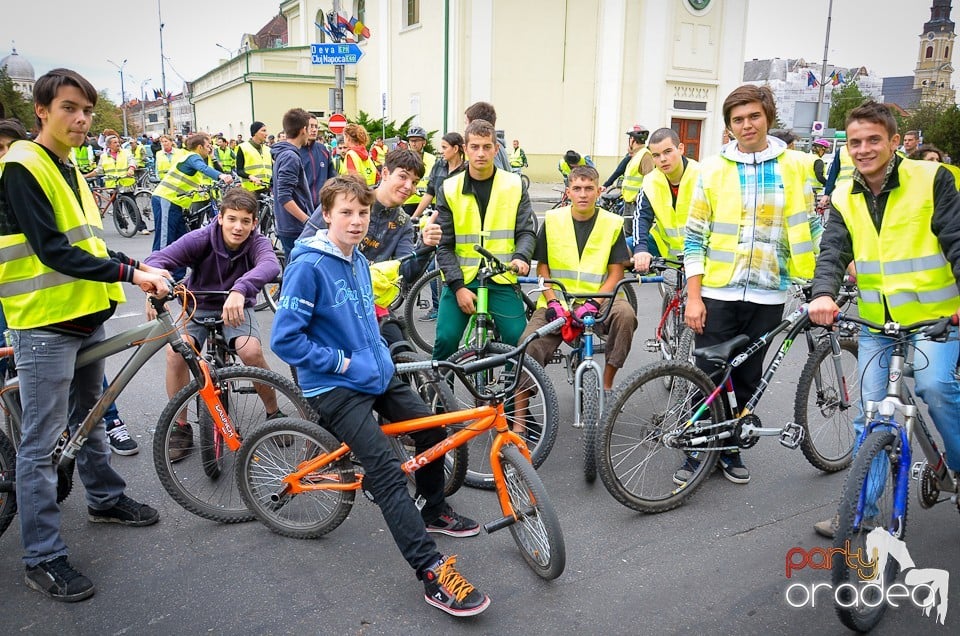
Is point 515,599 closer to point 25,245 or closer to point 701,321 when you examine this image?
point 701,321

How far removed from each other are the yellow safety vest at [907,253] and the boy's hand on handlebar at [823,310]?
1.04 ft

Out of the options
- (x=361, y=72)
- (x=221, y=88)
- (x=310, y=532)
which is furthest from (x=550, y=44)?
(x=310, y=532)

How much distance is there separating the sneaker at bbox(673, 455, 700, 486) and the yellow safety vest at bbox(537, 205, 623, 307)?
133 cm

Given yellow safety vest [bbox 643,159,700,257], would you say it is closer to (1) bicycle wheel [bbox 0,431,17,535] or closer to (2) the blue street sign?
(1) bicycle wheel [bbox 0,431,17,535]

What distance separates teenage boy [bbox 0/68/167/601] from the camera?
9.99ft

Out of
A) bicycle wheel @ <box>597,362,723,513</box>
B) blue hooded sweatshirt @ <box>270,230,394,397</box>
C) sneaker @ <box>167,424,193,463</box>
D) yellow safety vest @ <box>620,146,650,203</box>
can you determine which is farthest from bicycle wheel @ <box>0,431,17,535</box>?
yellow safety vest @ <box>620,146,650,203</box>

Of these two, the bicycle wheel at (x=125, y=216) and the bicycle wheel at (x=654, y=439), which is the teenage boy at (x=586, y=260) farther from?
the bicycle wheel at (x=125, y=216)

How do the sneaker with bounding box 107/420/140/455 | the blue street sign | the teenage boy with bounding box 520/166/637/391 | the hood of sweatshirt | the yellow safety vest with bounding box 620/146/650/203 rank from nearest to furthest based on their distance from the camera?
the hood of sweatshirt → the sneaker with bounding box 107/420/140/455 → the teenage boy with bounding box 520/166/637/391 → the yellow safety vest with bounding box 620/146/650/203 → the blue street sign

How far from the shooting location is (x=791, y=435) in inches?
156

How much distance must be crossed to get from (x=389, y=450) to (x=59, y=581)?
152 cm

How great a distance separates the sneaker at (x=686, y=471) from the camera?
407 cm

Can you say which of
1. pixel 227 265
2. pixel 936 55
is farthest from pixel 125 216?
pixel 936 55

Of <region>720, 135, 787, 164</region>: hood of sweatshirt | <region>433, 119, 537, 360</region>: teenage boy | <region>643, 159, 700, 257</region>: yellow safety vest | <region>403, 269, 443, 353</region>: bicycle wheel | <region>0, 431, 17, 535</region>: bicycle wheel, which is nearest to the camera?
<region>0, 431, 17, 535</region>: bicycle wheel

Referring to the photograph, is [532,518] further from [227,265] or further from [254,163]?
[254,163]
